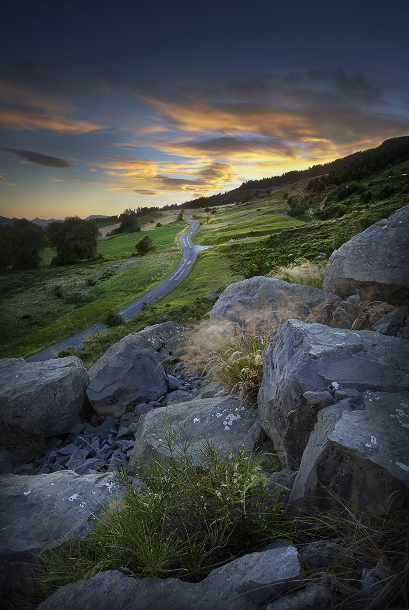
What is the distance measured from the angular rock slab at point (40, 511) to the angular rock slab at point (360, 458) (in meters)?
2.34

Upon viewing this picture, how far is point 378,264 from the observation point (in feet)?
24.6

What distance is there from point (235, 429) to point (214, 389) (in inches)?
61.4

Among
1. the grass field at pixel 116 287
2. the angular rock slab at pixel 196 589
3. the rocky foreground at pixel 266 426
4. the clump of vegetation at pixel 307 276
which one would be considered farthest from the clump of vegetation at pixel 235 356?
the grass field at pixel 116 287

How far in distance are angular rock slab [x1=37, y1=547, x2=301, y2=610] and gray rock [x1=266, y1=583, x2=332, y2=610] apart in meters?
0.06

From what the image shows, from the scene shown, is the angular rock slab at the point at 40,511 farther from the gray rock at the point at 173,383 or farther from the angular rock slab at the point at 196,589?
the gray rock at the point at 173,383

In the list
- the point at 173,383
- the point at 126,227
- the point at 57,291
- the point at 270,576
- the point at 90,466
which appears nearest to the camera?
the point at 270,576

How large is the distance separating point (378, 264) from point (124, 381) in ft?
23.1

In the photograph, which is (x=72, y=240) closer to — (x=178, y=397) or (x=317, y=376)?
(x=178, y=397)

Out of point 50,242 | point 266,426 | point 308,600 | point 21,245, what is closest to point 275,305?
point 266,426

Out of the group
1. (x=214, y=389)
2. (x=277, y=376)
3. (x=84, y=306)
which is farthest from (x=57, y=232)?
(x=277, y=376)

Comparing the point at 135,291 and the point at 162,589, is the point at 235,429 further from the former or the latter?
the point at 135,291

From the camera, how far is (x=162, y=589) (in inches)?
78.0

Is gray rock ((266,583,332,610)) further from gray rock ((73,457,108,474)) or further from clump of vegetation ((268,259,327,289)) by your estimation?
clump of vegetation ((268,259,327,289))

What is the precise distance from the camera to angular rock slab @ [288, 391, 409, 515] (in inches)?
85.0
